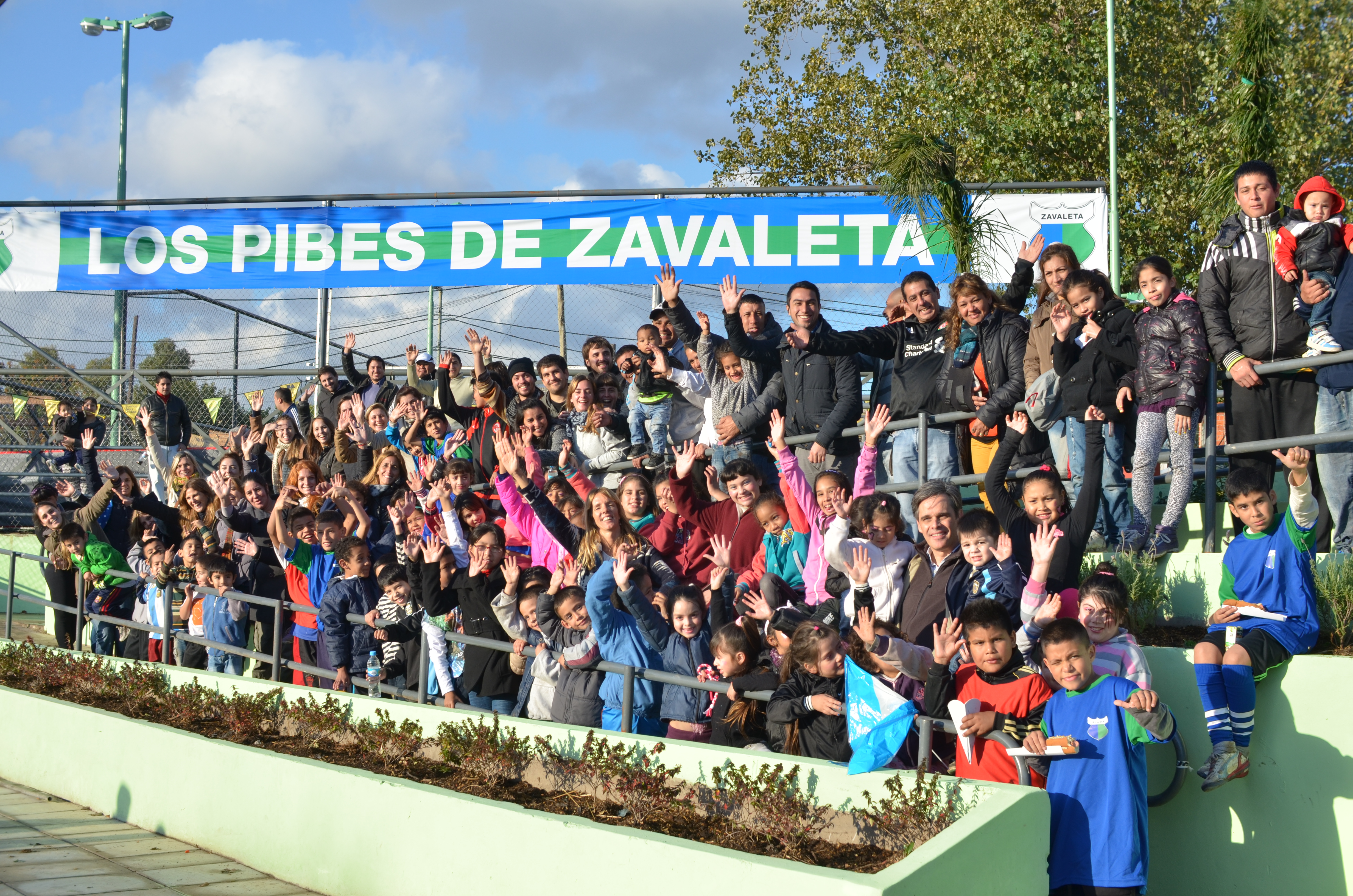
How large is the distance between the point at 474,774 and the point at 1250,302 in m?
4.81

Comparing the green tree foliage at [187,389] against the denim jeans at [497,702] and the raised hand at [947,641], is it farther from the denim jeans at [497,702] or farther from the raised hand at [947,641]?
the raised hand at [947,641]

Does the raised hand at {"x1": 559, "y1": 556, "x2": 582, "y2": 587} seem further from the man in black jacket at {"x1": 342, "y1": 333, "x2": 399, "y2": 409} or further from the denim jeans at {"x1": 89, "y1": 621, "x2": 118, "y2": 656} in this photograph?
the denim jeans at {"x1": 89, "y1": 621, "x2": 118, "y2": 656}

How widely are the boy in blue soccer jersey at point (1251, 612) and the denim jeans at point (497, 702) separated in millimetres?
4167

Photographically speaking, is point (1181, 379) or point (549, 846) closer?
point (549, 846)

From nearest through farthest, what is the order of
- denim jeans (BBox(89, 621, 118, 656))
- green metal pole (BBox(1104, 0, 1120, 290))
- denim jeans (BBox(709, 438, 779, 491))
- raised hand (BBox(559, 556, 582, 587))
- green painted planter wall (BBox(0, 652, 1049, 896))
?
green painted planter wall (BBox(0, 652, 1049, 896)) < raised hand (BBox(559, 556, 582, 587)) < denim jeans (BBox(709, 438, 779, 491)) < green metal pole (BBox(1104, 0, 1120, 290)) < denim jeans (BBox(89, 621, 118, 656))

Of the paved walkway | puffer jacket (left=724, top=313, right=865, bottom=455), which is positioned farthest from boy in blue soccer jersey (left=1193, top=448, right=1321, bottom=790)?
the paved walkway

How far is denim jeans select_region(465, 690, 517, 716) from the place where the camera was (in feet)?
25.2

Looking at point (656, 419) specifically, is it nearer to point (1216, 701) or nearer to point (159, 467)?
point (1216, 701)

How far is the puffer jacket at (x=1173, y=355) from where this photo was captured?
21.1 ft

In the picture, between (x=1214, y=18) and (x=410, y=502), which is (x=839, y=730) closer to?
(x=410, y=502)

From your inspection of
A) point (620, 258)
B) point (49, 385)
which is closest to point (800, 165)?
point (620, 258)

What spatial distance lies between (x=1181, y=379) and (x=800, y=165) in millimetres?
19781

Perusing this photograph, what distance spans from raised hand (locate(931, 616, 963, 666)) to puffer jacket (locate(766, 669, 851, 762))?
446mm

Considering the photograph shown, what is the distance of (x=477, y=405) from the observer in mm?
10984
